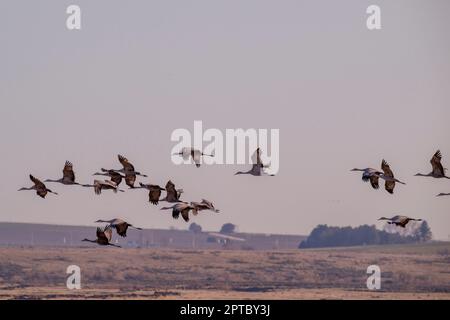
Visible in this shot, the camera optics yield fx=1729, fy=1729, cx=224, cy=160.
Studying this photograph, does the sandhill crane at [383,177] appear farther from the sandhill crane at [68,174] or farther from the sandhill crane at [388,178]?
the sandhill crane at [68,174]

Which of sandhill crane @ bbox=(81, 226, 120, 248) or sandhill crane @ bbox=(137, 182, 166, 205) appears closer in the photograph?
sandhill crane @ bbox=(81, 226, 120, 248)

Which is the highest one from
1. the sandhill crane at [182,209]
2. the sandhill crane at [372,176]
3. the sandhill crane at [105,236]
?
the sandhill crane at [372,176]

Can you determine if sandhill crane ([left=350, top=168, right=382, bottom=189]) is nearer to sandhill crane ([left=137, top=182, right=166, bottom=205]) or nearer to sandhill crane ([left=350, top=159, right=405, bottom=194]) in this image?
sandhill crane ([left=350, top=159, right=405, bottom=194])

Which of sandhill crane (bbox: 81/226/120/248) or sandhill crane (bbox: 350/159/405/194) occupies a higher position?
sandhill crane (bbox: 350/159/405/194)

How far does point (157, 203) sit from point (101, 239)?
1110cm

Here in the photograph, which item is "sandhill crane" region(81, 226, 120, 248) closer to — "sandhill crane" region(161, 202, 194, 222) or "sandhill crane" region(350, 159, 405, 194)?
"sandhill crane" region(161, 202, 194, 222)

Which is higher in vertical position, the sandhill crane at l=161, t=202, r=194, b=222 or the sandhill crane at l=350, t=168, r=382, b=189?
the sandhill crane at l=350, t=168, r=382, b=189

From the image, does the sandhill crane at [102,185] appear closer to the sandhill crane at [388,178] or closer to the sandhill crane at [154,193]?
the sandhill crane at [154,193]

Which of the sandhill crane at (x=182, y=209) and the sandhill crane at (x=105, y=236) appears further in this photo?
the sandhill crane at (x=182, y=209)

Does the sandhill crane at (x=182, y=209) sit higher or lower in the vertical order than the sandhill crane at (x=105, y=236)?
higher

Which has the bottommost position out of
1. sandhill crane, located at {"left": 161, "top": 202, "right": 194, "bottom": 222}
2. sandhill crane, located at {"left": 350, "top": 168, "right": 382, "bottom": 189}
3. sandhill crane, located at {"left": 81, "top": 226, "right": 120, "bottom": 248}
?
sandhill crane, located at {"left": 81, "top": 226, "right": 120, "bottom": 248}
